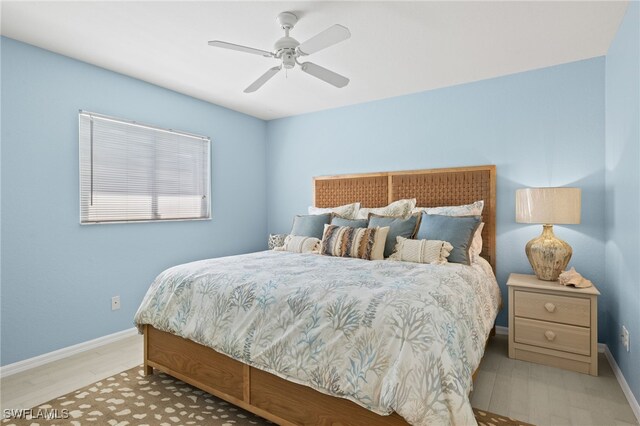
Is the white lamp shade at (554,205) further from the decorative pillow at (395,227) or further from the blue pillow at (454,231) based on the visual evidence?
the decorative pillow at (395,227)

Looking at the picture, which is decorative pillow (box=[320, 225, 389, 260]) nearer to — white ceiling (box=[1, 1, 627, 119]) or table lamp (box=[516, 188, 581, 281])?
table lamp (box=[516, 188, 581, 281])

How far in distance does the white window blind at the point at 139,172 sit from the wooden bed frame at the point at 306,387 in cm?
135

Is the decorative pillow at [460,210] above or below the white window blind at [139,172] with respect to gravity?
below

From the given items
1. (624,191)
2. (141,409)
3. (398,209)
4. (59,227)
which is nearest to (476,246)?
(398,209)

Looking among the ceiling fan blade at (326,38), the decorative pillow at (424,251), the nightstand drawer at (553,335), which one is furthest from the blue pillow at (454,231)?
the ceiling fan blade at (326,38)

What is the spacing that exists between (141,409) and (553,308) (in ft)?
9.39

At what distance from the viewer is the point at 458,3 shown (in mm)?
2094

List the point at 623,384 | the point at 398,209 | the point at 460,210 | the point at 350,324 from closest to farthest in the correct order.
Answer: the point at 350,324
the point at 623,384
the point at 460,210
the point at 398,209

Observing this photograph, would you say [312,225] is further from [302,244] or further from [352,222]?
[352,222]

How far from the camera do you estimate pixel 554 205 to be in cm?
258

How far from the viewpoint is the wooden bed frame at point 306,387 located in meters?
1.60

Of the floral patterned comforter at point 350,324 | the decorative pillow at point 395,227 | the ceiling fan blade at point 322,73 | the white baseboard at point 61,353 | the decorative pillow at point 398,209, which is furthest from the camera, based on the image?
the decorative pillow at point 398,209

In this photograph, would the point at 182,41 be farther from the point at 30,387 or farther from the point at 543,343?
the point at 543,343

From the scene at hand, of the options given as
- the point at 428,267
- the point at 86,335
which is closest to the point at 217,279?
the point at 428,267
